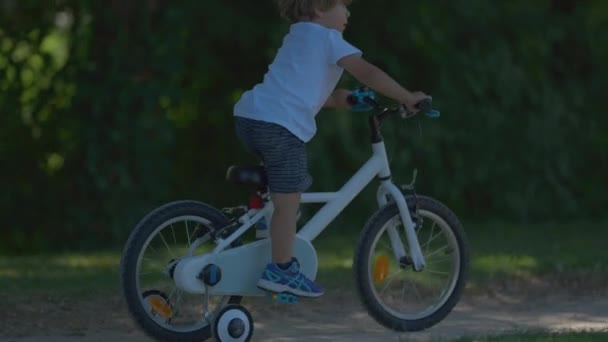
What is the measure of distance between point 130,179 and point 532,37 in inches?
148

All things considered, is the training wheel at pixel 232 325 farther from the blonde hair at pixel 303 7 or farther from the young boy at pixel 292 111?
the blonde hair at pixel 303 7

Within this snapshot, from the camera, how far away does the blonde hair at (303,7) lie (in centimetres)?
626

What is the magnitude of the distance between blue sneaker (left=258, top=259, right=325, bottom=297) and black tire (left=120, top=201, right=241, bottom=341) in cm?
33

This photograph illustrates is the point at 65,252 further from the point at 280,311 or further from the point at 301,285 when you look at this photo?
the point at 301,285

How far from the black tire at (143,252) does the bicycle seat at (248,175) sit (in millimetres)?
207

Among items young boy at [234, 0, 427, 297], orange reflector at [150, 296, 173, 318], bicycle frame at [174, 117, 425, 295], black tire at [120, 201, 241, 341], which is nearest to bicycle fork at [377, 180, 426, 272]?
bicycle frame at [174, 117, 425, 295]

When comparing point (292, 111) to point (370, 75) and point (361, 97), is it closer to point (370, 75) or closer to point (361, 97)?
point (370, 75)

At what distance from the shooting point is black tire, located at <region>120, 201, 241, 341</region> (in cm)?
605

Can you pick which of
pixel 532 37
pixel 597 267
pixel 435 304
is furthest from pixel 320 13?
pixel 532 37

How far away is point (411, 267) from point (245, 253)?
0.89 meters

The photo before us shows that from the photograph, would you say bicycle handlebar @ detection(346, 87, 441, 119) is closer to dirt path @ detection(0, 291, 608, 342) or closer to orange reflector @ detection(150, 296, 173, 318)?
dirt path @ detection(0, 291, 608, 342)

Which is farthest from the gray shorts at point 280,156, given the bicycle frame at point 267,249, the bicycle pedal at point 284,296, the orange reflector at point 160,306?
the orange reflector at point 160,306

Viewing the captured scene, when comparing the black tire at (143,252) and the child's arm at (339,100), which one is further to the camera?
the child's arm at (339,100)

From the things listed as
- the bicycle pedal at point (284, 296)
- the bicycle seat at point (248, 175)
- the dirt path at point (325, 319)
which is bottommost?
the dirt path at point (325, 319)
